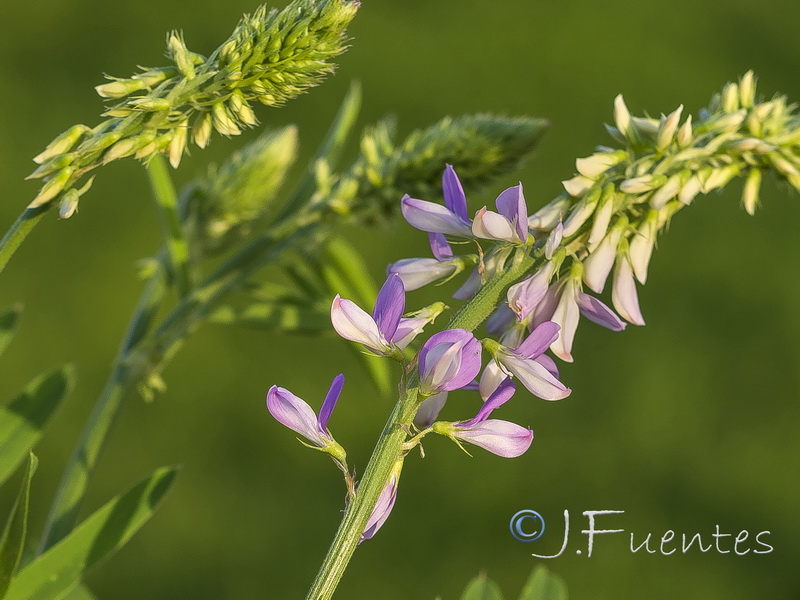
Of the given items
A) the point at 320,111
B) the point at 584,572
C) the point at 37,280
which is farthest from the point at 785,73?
the point at 37,280

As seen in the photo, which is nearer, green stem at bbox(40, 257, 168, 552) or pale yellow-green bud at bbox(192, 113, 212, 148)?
pale yellow-green bud at bbox(192, 113, 212, 148)

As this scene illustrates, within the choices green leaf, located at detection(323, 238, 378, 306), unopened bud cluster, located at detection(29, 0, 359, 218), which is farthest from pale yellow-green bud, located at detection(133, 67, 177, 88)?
green leaf, located at detection(323, 238, 378, 306)

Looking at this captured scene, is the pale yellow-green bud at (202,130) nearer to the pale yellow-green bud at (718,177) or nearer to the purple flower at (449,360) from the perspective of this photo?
the purple flower at (449,360)

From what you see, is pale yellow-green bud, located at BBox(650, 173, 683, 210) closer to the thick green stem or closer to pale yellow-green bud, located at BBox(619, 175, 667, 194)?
pale yellow-green bud, located at BBox(619, 175, 667, 194)

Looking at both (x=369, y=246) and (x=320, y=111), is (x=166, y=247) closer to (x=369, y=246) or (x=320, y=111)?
(x=369, y=246)

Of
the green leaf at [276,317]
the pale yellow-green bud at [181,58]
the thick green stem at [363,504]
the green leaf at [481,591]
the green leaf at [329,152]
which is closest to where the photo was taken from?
the thick green stem at [363,504]

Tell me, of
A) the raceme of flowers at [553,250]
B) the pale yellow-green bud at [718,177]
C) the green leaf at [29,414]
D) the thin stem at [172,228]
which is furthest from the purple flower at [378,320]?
the thin stem at [172,228]
